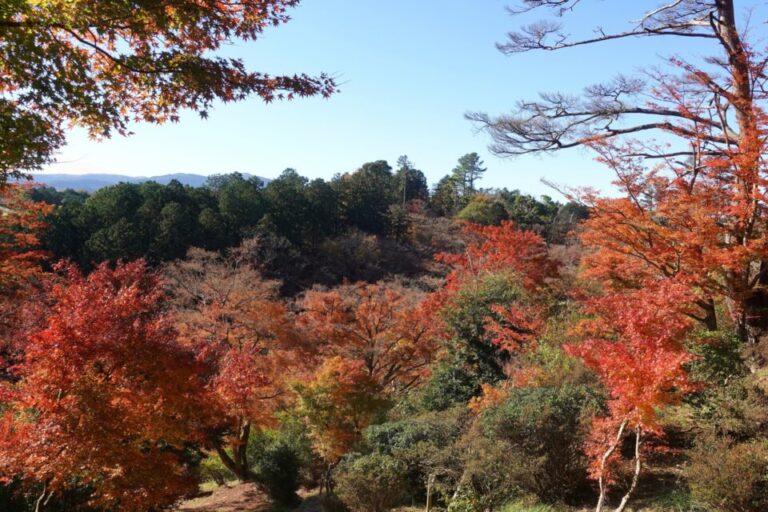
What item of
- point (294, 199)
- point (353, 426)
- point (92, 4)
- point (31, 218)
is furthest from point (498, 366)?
point (294, 199)

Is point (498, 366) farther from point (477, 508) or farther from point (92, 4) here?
point (92, 4)

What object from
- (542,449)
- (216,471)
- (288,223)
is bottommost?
(216,471)

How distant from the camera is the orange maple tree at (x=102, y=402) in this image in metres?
5.36

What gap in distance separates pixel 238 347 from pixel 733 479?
11948mm

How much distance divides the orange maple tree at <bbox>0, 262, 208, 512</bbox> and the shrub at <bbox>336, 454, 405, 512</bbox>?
7.73ft

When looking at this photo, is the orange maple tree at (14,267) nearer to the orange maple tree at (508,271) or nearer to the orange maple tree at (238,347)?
the orange maple tree at (238,347)

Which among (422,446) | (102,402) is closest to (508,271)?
(422,446)

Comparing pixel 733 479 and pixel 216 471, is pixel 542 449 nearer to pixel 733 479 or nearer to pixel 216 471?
pixel 733 479

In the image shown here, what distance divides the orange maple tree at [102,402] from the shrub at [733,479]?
20.6 feet

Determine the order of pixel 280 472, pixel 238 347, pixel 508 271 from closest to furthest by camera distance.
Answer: pixel 280 472 → pixel 508 271 → pixel 238 347

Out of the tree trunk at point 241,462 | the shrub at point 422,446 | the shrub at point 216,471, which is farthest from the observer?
the shrub at point 216,471

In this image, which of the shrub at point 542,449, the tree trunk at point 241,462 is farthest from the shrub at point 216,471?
the shrub at point 542,449

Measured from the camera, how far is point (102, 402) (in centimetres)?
554

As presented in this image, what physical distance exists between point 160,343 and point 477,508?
4.75m
